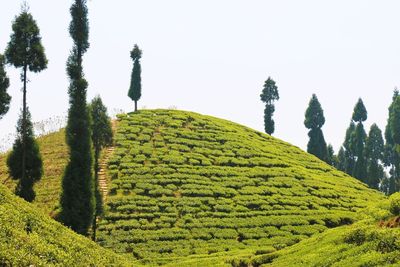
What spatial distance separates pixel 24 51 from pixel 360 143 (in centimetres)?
9055

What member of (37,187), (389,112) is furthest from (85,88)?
(389,112)

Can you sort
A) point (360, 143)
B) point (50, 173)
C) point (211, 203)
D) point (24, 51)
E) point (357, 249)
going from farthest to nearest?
point (360, 143), point (50, 173), point (211, 203), point (24, 51), point (357, 249)

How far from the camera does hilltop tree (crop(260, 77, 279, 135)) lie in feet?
323

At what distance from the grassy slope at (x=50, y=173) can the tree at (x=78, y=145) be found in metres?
7.75

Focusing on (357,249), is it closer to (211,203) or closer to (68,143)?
(68,143)

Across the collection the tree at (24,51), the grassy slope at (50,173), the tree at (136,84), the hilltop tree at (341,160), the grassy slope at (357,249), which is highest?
the tree at (136,84)

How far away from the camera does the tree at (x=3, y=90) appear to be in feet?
139

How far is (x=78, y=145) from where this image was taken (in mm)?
43406

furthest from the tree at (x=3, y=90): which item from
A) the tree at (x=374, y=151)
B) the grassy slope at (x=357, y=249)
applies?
the tree at (x=374, y=151)

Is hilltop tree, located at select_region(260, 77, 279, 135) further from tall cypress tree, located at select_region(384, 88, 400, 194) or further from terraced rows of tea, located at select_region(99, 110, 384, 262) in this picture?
tall cypress tree, located at select_region(384, 88, 400, 194)

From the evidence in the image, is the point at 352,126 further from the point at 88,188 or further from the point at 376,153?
the point at 88,188

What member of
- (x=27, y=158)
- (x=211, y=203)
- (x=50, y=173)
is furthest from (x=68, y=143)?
(x=211, y=203)

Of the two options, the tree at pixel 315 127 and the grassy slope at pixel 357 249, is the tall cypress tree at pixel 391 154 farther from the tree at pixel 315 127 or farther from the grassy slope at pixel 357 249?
the grassy slope at pixel 357 249

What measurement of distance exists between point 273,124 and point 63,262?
274ft
